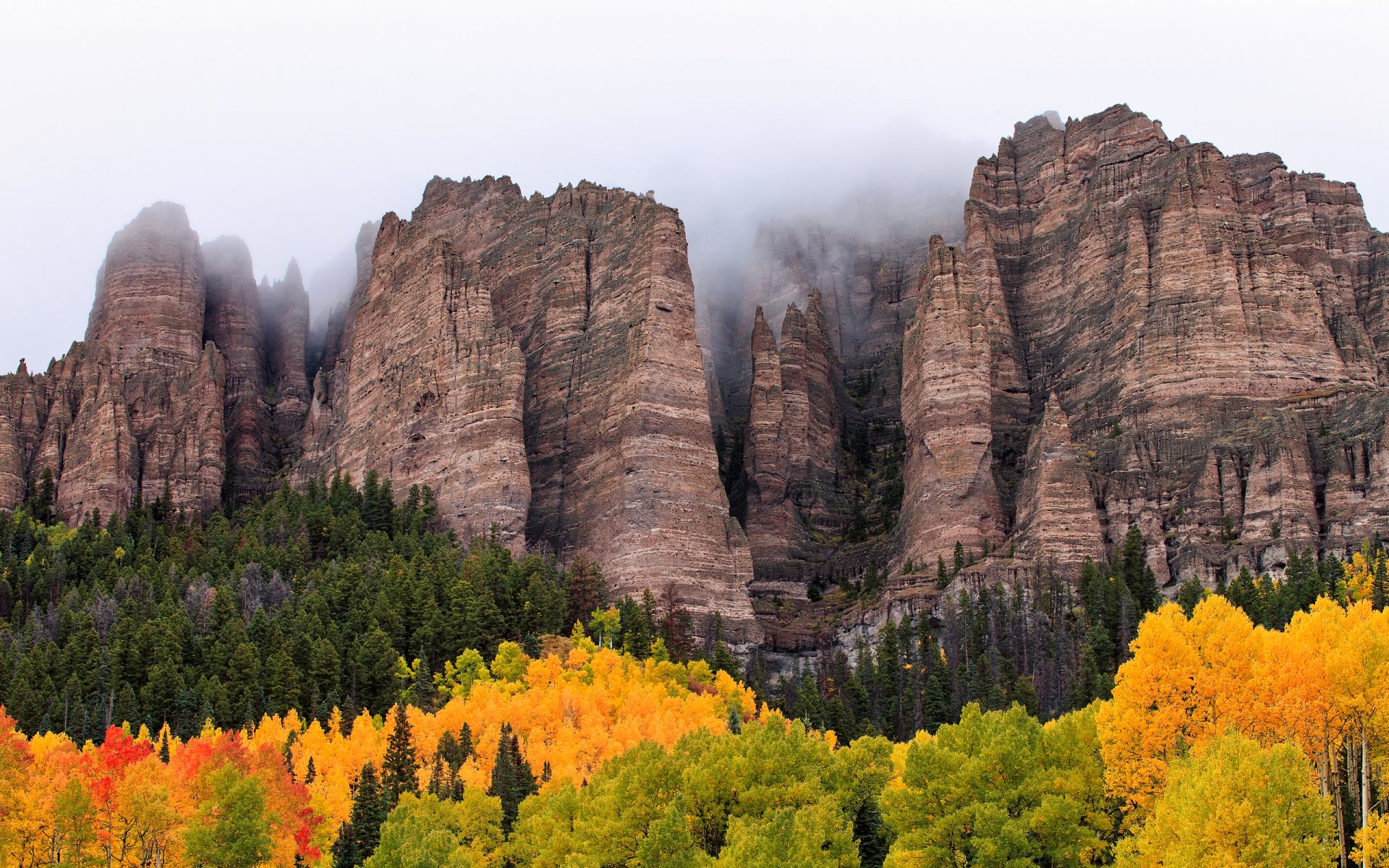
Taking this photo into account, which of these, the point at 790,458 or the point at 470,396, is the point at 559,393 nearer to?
the point at 470,396

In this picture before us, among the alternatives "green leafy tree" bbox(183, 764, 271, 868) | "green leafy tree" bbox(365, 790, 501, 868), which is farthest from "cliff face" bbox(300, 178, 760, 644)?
"green leafy tree" bbox(183, 764, 271, 868)

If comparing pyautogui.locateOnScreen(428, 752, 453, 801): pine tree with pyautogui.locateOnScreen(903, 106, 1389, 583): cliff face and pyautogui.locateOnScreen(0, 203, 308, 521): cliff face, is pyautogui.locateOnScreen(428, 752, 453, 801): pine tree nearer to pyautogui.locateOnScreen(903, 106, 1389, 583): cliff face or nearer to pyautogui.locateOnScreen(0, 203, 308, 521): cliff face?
pyautogui.locateOnScreen(903, 106, 1389, 583): cliff face

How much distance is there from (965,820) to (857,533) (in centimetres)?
9558

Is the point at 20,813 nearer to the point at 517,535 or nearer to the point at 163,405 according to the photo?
the point at 517,535

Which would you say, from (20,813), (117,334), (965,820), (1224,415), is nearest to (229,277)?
(117,334)

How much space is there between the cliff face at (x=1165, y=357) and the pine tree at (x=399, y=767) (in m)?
57.5

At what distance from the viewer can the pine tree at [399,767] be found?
83.7 m

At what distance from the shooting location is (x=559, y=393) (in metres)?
149

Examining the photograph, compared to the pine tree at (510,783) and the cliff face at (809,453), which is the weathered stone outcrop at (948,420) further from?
the pine tree at (510,783)

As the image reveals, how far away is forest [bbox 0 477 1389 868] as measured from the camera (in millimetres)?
62188

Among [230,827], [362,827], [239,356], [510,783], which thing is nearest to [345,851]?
[362,827]

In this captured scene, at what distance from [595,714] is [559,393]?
55.0 meters

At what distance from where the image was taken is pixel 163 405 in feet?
528

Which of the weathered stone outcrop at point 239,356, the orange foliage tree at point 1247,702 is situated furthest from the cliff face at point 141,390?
the orange foliage tree at point 1247,702
